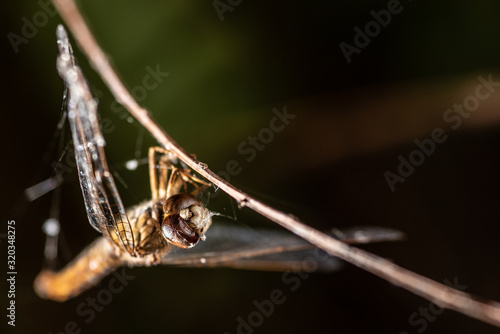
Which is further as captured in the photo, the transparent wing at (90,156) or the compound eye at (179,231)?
the compound eye at (179,231)

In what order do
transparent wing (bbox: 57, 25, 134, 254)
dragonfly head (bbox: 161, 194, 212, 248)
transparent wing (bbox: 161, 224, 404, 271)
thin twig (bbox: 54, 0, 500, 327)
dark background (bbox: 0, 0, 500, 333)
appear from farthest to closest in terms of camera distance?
dark background (bbox: 0, 0, 500, 333) → transparent wing (bbox: 161, 224, 404, 271) → dragonfly head (bbox: 161, 194, 212, 248) → transparent wing (bbox: 57, 25, 134, 254) → thin twig (bbox: 54, 0, 500, 327)

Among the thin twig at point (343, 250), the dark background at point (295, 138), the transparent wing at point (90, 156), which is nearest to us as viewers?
the thin twig at point (343, 250)

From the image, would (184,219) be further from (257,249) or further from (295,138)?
(295,138)

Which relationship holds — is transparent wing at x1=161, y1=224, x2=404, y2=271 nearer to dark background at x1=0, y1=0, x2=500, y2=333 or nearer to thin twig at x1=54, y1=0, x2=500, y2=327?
dark background at x1=0, y1=0, x2=500, y2=333

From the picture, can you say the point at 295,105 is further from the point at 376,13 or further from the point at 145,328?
the point at 145,328

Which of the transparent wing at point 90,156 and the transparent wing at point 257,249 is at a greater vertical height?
the transparent wing at point 90,156

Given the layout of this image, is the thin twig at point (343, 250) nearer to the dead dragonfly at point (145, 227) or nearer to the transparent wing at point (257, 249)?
the dead dragonfly at point (145, 227)

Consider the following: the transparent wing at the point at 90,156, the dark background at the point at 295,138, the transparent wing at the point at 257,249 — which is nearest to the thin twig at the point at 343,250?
the transparent wing at the point at 90,156

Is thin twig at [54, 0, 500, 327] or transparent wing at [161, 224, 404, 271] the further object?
transparent wing at [161, 224, 404, 271]

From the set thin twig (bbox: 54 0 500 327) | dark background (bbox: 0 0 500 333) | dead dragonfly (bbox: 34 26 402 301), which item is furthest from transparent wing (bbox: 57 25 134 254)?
dark background (bbox: 0 0 500 333)
